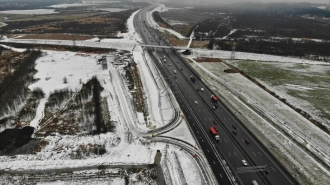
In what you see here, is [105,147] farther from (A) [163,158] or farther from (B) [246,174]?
(B) [246,174]

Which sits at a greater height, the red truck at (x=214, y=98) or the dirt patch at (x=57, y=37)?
the dirt patch at (x=57, y=37)

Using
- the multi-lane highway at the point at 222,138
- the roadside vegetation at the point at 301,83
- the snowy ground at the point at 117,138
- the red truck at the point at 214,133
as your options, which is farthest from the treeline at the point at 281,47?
the red truck at the point at 214,133

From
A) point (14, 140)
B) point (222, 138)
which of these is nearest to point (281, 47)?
point (222, 138)

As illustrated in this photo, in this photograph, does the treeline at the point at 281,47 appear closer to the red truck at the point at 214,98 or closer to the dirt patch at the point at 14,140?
the red truck at the point at 214,98

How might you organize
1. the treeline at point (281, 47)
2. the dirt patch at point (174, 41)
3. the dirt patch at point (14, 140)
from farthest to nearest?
the dirt patch at point (174, 41) < the treeline at point (281, 47) < the dirt patch at point (14, 140)

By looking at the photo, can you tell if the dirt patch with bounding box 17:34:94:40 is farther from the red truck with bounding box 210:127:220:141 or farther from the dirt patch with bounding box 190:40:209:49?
the red truck with bounding box 210:127:220:141

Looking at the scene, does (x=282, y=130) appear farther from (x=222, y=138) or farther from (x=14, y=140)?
(x=14, y=140)

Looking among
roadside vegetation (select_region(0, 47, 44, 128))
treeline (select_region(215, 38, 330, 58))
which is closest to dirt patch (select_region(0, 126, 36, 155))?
roadside vegetation (select_region(0, 47, 44, 128))
